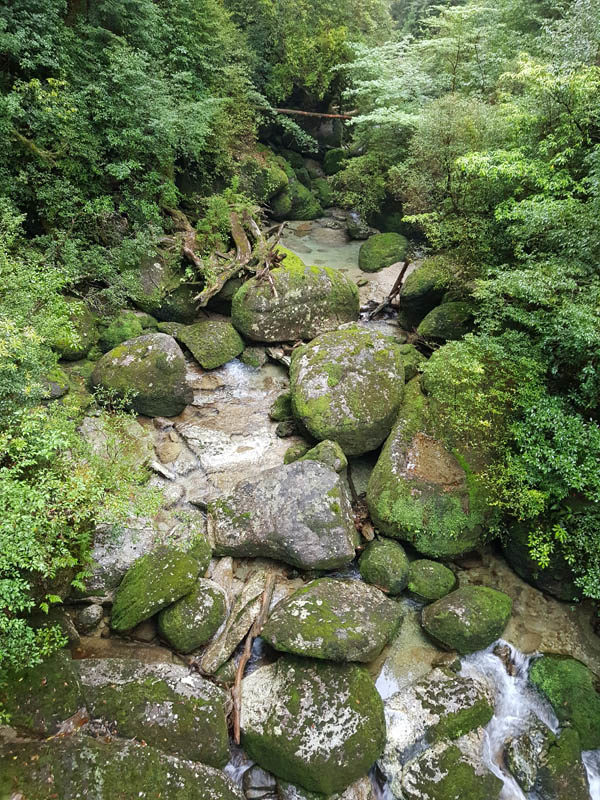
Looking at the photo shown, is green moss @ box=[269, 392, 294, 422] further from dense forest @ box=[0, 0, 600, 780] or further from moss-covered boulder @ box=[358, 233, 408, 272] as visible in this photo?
moss-covered boulder @ box=[358, 233, 408, 272]

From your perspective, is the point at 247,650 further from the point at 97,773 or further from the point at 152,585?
the point at 97,773

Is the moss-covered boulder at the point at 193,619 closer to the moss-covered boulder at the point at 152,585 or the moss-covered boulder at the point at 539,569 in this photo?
the moss-covered boulder at the point at 152,585

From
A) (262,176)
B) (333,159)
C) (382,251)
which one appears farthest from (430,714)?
(333,159)

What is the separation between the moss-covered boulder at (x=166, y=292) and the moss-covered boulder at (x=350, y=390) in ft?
12.8

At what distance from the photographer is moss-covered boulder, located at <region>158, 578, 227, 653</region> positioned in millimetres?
5773

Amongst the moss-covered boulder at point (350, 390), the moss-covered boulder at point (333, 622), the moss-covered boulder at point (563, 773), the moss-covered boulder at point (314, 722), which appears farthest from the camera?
the moss-covered boulder at point (350, 390)

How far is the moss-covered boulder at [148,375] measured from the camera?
8586mm

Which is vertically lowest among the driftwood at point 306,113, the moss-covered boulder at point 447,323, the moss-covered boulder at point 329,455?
the moss-covered boulder at point 329,455

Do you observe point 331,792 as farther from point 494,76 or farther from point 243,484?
point 494,76

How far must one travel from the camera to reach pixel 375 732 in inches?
207

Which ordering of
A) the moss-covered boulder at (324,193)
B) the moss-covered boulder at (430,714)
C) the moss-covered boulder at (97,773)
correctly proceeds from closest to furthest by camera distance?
1. the moss-covered boulder at (97,773)
2. the moss-covered boulder at (430,714)
3. the moss-covered boulder at (324,193)

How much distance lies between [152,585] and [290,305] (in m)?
7.47

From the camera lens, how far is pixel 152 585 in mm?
5809

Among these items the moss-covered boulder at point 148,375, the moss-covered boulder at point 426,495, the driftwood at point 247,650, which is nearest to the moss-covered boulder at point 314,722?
the driftwood at point 247,650
